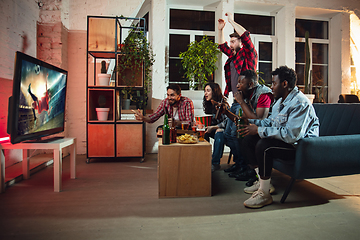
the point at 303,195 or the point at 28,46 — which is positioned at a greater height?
the point at 28,46

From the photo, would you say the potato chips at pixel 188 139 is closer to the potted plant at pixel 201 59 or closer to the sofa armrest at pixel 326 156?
the sofa armrest at pixel 326 156

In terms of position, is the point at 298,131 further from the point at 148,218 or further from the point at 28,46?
the point at 28,46

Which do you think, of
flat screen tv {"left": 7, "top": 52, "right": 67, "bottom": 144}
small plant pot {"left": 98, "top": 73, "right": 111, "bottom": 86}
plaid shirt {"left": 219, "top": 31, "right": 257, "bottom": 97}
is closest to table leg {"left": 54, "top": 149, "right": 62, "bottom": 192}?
flat screen tv {"left": 7, "top": 52, "right": 67, "bottom": 144}

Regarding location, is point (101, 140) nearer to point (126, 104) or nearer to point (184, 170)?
point (126, 104)

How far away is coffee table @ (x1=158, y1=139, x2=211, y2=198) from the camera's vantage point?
2137 millimetres

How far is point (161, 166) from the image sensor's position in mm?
2137

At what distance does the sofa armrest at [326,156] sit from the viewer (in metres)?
1.90

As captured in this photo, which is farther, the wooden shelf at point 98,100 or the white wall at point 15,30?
the wooden shelf at point 98,100

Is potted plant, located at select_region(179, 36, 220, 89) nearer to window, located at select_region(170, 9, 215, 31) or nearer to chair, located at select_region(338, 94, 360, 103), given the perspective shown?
window, located at select_region(170, 9, 215, 31)

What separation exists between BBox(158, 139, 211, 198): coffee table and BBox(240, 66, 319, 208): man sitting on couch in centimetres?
41

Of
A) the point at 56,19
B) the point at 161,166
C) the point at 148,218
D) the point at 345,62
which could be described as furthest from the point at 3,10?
the point at 345,62

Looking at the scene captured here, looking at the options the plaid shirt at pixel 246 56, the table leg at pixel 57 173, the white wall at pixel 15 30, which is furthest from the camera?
the plaid shirt at pixel 246 56

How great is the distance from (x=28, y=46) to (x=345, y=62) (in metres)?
5.72

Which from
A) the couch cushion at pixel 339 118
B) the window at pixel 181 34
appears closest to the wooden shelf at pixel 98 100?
the window at pixel 181 34
